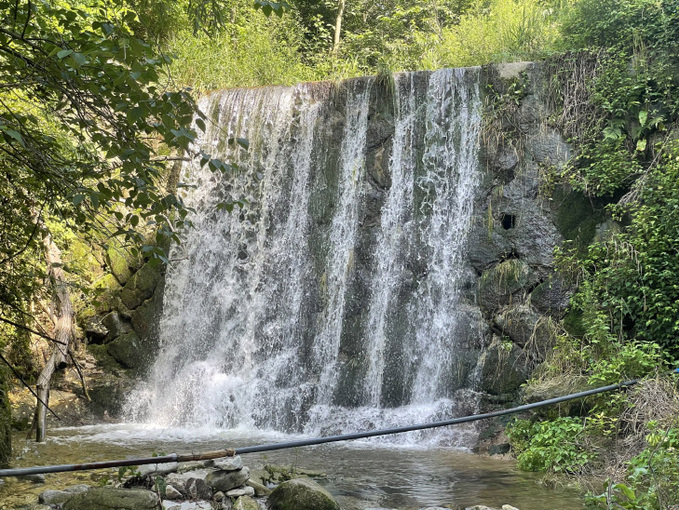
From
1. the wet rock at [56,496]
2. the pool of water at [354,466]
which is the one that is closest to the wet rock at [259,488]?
the pool of water at [354,466]

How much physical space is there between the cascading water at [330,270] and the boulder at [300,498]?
4.01m

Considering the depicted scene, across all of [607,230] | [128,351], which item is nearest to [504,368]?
[607,230]

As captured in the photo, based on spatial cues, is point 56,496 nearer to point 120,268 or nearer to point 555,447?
point 555,447

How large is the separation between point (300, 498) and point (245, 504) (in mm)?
456

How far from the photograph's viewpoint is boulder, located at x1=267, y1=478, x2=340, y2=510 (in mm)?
4879

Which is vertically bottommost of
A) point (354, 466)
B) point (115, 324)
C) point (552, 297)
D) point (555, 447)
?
point (354, 466)

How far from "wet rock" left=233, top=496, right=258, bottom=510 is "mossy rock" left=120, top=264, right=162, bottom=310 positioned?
6.84 metres

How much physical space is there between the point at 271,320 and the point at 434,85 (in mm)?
4881

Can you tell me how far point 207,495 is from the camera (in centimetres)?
520

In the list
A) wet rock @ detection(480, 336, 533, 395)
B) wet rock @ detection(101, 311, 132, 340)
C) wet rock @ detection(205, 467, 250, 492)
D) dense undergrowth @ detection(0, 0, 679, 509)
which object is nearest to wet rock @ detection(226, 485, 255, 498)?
wet rock @ detection(205, 467, 250, 492)

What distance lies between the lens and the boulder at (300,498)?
488 centimetres

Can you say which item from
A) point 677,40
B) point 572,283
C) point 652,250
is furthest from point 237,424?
point 677,40

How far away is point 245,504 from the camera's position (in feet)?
16.4

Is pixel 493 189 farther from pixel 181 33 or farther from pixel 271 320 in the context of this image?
pixel 181 33
